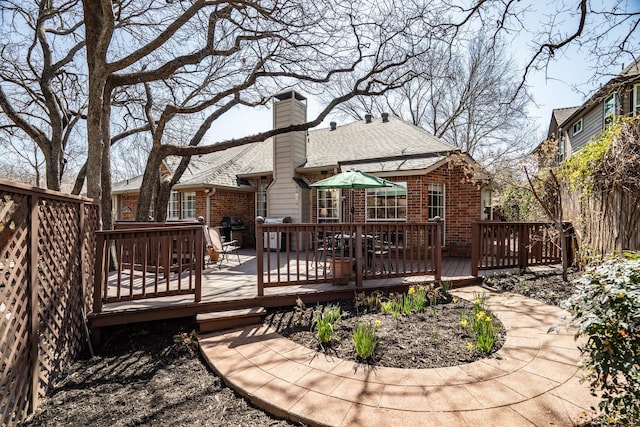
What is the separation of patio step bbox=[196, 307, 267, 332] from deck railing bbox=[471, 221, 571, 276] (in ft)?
14.0

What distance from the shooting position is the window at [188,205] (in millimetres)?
12231

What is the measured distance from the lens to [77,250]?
358 centimetres

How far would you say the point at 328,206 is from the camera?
1021 cm

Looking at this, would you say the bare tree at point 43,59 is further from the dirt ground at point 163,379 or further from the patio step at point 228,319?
the patio step at point 228,319

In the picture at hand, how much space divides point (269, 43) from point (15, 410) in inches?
323

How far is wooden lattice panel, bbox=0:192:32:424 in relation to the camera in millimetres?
2268

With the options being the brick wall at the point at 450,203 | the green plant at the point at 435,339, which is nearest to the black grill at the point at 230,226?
the brick wall at the point at 450,203

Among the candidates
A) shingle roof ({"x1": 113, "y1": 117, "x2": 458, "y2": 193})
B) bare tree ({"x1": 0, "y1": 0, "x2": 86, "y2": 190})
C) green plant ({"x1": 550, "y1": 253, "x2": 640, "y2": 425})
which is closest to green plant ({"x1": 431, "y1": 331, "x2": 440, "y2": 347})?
green plant ({"x1": 550, "y1": 253, "x2": 640, "y2": 425})

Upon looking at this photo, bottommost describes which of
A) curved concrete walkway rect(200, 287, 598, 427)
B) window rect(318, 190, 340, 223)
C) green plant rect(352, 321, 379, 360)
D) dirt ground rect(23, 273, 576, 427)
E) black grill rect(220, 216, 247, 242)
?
dirt ground rect(23, 273, 576, 427)

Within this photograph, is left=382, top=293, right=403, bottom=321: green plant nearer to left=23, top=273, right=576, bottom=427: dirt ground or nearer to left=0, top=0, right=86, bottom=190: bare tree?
left=23, top=273, right=576, bottom=427: dirt ground

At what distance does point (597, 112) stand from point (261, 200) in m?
14.8

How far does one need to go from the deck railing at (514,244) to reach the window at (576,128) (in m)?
13.0

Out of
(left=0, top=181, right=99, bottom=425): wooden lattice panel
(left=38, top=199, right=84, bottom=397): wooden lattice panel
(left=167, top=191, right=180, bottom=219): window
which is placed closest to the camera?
(left=0, top=181, right=99, bottom=425): wooden lattice panel

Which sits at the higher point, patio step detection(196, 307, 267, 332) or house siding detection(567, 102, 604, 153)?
house siding detection(567, 102, 604, 153)
